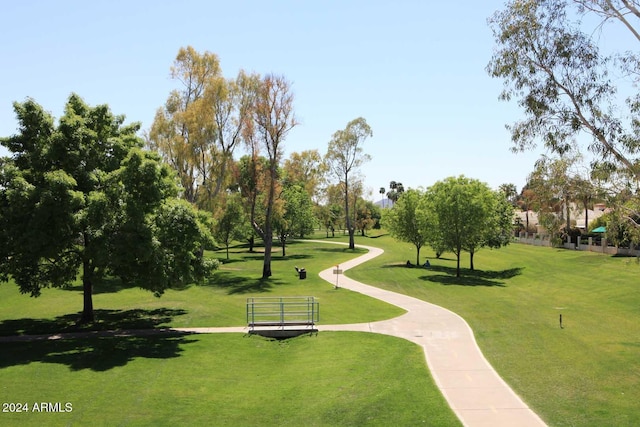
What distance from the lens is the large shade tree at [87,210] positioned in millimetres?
22469

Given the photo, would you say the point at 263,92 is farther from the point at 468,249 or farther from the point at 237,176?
the point at 468,249

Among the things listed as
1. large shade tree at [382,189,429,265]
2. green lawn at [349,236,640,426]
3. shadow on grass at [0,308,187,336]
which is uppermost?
large shade tree at [382,189,429,265]

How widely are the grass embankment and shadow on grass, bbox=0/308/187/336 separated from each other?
76mm

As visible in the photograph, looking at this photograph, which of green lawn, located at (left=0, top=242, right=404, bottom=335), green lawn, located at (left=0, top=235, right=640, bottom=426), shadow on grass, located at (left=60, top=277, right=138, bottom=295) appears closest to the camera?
green lawn, located at (left=0, top=235, right=640, bottom=426)

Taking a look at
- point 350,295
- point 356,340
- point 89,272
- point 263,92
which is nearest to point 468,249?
point 350,295

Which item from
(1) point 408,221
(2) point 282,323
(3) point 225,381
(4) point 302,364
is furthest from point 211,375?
(1) point 408,221

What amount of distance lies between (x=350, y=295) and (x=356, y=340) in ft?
44.8

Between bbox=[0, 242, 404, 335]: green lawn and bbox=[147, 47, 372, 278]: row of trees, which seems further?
bbox=[147, 47, 372, 278]: row of trees

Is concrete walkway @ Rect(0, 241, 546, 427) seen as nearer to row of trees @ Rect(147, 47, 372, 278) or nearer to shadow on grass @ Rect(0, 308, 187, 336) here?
shadow on grass @ Rect(0, 308, 187, 336)

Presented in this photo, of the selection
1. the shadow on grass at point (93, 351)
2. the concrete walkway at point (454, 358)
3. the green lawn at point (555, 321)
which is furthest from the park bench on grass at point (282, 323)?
the green lawn at point (555, 321)

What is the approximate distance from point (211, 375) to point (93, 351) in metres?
6.05

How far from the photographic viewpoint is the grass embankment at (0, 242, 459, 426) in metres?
14.6

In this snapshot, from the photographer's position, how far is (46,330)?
2539 cm

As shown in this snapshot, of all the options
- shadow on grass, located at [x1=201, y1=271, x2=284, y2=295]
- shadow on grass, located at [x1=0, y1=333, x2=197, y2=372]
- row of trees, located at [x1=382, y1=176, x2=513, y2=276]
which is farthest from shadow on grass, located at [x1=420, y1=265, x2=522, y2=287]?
shadow on grass, located at [x1=0, y1=333, x2=197, y2=372]
